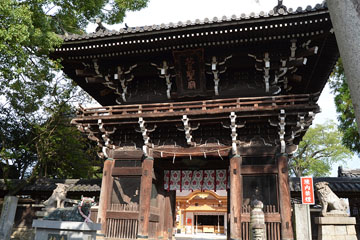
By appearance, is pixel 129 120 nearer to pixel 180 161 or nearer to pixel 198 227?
pixel 180 161

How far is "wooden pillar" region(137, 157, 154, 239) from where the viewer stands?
945 centimetres

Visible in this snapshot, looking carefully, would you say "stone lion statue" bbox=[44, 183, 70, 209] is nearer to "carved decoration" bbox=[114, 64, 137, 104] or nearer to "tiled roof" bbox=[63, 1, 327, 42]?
"carved decoration" bbox=[114, 64, 137, 104]

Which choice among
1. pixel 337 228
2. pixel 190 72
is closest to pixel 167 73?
pixel 190 72

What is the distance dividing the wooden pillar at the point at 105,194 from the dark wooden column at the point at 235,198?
4.42 m

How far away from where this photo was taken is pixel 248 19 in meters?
8.52

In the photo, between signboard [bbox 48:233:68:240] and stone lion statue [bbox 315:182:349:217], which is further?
stone lion statue [bbox 315:182:349:217]

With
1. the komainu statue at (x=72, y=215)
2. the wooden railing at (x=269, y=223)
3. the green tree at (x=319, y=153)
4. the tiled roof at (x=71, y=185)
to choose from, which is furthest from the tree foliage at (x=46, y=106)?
the green tree at (x=319, y=153)

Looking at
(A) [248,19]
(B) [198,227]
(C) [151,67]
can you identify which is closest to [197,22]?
(A) [248,19]

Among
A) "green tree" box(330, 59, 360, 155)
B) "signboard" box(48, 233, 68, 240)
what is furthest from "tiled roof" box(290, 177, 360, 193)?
"signboard" box(48, 233, 68, 240)

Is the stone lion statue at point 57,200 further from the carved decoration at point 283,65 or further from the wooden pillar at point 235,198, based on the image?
the carved decoration at point 283,65

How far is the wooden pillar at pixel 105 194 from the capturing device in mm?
9828

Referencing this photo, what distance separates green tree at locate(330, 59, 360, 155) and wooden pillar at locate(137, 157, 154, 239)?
982 centimetres

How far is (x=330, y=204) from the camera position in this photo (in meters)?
9.04

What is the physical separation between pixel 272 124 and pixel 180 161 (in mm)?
4258
